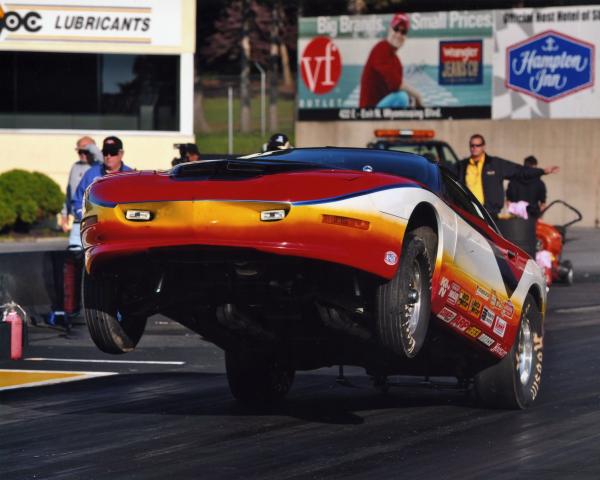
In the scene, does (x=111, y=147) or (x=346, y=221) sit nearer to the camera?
(x=346, y=221)

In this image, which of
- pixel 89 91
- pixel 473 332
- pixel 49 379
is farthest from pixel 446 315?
pixel 89 91

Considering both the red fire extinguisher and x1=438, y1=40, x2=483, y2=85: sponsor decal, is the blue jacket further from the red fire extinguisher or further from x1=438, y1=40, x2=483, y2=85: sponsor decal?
x1=438, y1=40, x2=483, y2=85: sponsor decal

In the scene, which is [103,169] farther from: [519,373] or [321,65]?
[321,65]

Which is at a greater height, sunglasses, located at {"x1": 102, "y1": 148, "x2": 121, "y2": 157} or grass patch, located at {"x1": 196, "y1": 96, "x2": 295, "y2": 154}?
grass patch, located at {"x1": 196, "y1": 96, "x2": 295, "y2": 154}

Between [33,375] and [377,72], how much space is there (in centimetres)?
2653

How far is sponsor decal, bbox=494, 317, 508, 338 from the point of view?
9.64 metres

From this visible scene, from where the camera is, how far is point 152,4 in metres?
37.1

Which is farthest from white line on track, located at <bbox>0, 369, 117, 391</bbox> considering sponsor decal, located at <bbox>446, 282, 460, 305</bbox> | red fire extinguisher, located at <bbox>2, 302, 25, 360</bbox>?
sponsor decal, located at <bbox>446, 282, 460, 305</bbox>

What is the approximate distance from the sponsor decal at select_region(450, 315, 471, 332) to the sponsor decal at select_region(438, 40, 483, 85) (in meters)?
28.1

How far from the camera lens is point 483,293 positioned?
9531 mm

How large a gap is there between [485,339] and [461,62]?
2814cm

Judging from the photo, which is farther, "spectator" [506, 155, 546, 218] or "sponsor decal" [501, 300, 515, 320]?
"spectator" [506, 155, 546, 218]

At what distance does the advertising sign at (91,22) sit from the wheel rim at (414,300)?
96.2 ft

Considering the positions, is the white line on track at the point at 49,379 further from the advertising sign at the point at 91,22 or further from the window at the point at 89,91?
the window at the point at 89,91
